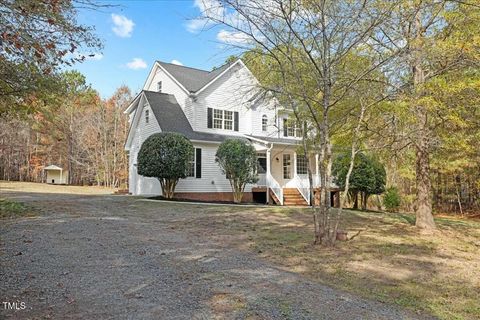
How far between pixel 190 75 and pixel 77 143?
743 inches

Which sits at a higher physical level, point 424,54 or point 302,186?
point 424,54

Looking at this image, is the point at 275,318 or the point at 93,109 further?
the point at 93,109

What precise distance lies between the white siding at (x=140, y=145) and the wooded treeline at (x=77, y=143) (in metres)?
11.3

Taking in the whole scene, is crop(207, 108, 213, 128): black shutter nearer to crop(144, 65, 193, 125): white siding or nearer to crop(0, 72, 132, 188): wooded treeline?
crop(144, 65, 193, 125): white siding

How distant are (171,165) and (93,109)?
2379 cm

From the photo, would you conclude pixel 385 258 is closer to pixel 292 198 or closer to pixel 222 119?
pixel 292 198

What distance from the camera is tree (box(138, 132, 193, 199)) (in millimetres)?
15383

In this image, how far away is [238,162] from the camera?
54.7ft

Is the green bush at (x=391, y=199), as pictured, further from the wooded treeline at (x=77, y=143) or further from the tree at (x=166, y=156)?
the wooded treeline at (x=77, y=143)

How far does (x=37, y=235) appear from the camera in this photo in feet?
23.1

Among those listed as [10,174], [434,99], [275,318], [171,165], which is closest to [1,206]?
[171,165]

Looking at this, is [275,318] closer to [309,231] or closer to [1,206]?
[309,231]

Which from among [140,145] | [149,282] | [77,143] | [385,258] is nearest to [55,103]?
[149,282]

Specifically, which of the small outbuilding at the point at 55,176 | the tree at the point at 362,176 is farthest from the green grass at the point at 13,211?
the small outbuilding at the point at 55,176
